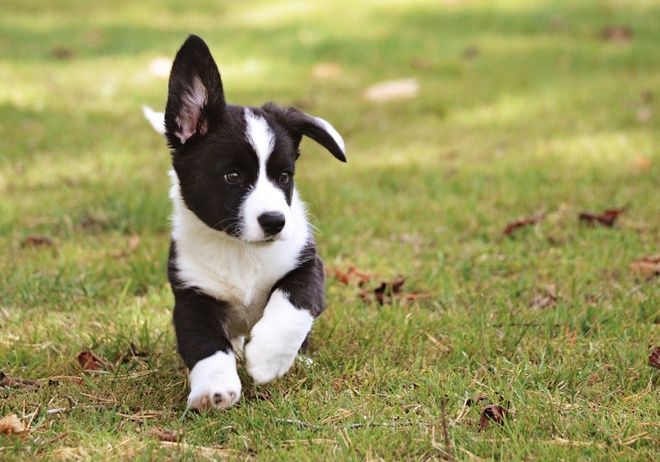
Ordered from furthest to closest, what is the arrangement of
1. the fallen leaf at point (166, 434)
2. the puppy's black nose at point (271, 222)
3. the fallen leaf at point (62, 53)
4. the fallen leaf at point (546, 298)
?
the fallen leaf at point (62, 53) → the fallen leaf at point (546, 298) → the puppy's black nose at point (271, 222) → the fallen leaf at point (166, 434)

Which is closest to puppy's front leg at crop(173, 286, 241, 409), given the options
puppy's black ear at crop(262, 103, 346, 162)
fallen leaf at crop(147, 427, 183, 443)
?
fallen leaf at crop(147, 427, 183, 443)

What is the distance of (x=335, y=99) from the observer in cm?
878

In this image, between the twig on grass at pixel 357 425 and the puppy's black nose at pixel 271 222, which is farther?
the puppy's black nose at pixel 271 222

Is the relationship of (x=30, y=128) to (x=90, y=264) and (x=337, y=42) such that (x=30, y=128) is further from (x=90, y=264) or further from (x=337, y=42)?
(x=337, y=42)

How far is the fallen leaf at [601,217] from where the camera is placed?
5.28 metres

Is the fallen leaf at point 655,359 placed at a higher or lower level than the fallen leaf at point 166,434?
lower

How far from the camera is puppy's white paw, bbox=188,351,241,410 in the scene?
9.53 ft

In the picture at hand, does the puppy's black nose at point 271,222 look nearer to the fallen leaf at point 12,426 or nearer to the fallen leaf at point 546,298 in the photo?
the fallen leaf at point 12,426

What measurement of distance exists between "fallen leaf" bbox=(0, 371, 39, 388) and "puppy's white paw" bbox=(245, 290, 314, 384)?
2.83ft

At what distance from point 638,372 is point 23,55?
29.2 ft

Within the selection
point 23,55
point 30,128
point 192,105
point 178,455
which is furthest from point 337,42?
point 178,455

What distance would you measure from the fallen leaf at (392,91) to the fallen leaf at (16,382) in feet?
20.2

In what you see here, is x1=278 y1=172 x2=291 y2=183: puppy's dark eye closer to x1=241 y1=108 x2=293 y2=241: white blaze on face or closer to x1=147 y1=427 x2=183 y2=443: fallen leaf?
x1=241 y1=108 x2=293 y2=241: white blaze on face

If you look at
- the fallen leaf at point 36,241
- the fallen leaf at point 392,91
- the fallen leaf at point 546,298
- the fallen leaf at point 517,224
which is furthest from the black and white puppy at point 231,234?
the fallen leaf at point 392,91
